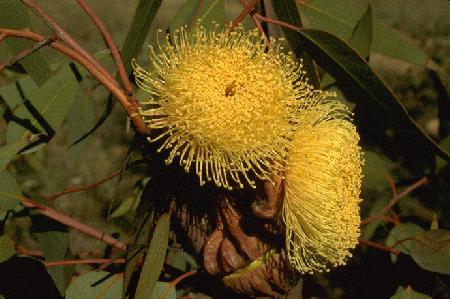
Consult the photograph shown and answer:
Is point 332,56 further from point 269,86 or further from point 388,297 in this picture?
point 388,297

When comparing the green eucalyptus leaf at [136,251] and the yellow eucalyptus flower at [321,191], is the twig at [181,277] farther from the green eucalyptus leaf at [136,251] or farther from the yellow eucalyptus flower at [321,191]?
the yellow eucalyptus flower at [321,191]

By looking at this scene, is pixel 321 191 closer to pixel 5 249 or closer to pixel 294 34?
pixel 294 34

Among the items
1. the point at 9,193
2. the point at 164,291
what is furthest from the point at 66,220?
the point at 164,291

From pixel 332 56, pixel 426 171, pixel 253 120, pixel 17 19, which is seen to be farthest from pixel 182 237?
pixel 426 171

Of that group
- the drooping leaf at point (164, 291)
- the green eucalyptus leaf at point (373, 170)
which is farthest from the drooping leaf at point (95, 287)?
the green eucalyptus leaf at point (373, 170)

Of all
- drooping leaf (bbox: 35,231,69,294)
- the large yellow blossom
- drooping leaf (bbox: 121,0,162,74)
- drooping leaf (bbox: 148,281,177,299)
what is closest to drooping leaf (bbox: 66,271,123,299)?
drooping leaf (bbox: 148,281,177,299)

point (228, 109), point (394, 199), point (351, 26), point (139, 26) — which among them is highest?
point (351, 26)
